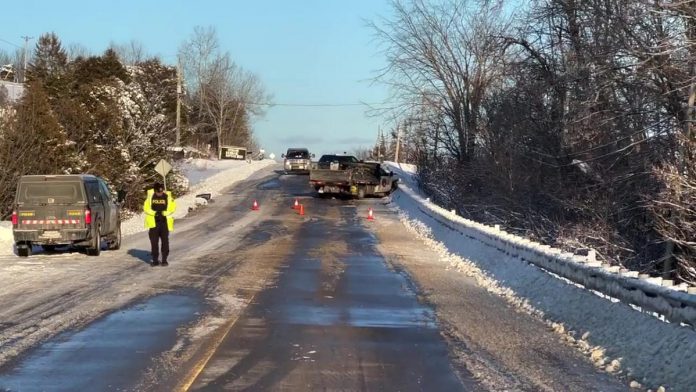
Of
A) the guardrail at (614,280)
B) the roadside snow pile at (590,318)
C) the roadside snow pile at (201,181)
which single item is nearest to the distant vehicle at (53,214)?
the roadside snow pile at (201,181)

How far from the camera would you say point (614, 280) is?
31.3 feet

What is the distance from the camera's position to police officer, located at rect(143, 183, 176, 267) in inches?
640

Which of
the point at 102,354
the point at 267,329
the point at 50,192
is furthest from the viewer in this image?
the point at 50,192

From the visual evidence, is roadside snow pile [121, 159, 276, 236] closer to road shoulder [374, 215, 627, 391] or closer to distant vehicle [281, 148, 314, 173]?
distant vehicle [281, 148, 314, 173]

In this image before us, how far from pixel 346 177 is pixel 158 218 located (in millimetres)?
24989

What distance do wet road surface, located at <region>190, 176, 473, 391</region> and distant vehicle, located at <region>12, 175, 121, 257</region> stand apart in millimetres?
A: 5036

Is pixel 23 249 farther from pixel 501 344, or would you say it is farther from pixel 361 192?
pixel 361 192

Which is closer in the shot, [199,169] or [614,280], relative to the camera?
[614,280]

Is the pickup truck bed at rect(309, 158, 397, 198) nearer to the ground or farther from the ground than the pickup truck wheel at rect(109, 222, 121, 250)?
farther from the ground

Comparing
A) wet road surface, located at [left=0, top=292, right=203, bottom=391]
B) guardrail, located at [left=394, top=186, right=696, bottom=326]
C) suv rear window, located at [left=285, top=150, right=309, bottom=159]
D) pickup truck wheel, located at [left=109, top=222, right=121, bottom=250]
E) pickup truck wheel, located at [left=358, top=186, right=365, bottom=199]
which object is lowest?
pickup truck wheel, located at [left=109, top=222, right=121, bottom=250]

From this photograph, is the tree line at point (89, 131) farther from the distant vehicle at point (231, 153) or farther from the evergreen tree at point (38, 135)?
the distant vehicle at point (231, 153)

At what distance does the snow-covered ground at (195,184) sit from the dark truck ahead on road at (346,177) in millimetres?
6542

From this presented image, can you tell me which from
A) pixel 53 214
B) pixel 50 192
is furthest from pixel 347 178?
pixel 53 214

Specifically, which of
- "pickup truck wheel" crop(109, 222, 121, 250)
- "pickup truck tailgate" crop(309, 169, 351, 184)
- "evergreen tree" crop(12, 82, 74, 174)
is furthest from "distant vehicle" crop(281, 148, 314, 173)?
"pickup truck wheel" crop(109, 222, 121, 250)
